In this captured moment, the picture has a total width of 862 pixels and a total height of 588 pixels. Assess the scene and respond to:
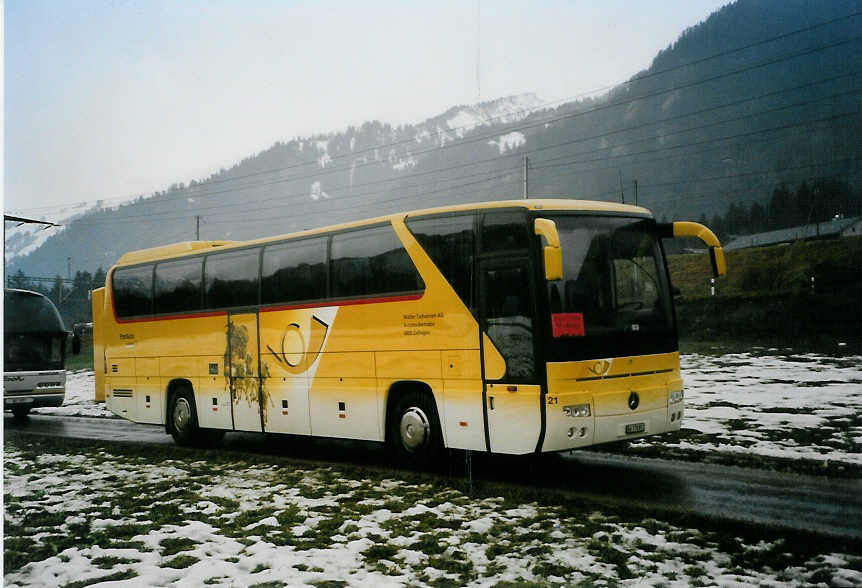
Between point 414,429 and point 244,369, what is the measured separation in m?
4.00

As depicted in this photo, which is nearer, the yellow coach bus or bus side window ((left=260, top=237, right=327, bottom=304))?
the yellow coach bus

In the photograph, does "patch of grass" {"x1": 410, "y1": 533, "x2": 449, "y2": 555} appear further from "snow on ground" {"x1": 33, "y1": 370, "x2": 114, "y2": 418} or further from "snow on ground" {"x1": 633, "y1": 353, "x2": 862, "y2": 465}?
"snow on ground" {"x1": 33, "y1": 370, "x2": 114, "y2": 418}

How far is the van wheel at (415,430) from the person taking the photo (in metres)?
10.1

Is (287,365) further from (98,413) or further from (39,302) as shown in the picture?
(98,413)

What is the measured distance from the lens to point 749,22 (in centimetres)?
902

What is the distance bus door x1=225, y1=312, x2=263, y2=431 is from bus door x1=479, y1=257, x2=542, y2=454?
4856mm

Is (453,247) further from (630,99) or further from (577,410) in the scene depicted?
(630,99)

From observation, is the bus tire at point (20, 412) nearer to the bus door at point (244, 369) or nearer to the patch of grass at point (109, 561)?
the bus door at point (244, 369)

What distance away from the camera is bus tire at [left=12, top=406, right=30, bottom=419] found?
19972mm

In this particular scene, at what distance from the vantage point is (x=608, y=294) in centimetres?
916

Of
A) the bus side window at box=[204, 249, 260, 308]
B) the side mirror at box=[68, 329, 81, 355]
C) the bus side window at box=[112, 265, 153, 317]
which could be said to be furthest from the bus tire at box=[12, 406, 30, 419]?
the bus side window at box=[204, 249, 260, 308]

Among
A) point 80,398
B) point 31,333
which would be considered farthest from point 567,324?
point 80,398

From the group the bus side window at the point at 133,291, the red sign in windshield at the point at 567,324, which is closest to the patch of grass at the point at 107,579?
the red sign in windshield at the point at 567,324

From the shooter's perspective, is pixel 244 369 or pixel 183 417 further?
pixel 183 417
